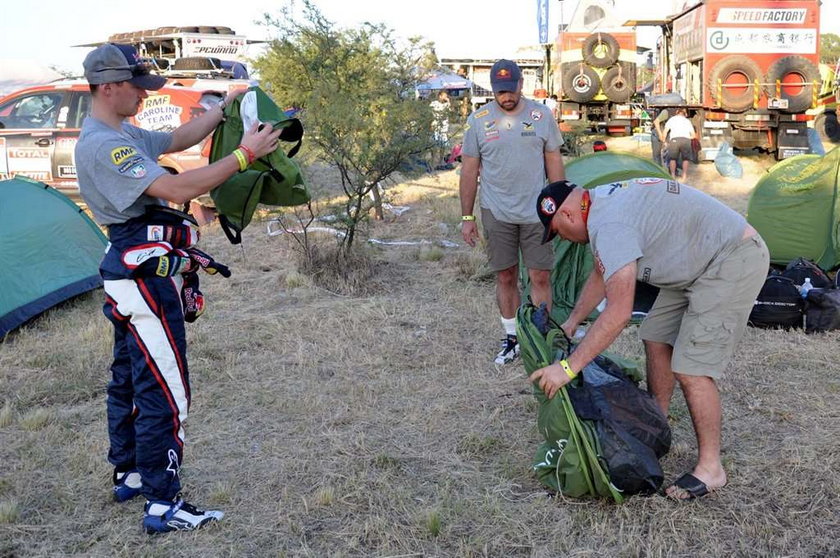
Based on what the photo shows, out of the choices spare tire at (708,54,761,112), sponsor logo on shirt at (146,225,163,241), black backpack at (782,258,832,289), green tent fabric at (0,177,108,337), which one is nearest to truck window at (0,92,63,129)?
green tent fabric at (0,177,108,337)

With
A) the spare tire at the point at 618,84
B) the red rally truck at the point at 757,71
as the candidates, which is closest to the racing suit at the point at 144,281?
the red rally truck at the point at 757,71

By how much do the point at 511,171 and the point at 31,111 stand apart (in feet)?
24.3

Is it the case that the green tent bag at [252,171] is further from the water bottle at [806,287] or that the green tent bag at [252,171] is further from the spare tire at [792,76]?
the spare tire at [792,76]

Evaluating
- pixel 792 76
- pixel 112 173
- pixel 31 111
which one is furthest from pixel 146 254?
pixel 792 76

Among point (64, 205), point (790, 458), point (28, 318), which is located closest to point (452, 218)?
point (64, 205)

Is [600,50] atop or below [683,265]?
atop

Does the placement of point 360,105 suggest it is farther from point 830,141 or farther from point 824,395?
point 830,141

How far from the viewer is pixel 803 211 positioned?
693cm

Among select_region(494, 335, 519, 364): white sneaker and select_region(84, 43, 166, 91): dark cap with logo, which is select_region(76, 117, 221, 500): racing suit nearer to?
select_region(84, 43, 166, 91): dark cap with logo

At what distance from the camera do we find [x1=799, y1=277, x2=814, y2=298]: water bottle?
580 cm

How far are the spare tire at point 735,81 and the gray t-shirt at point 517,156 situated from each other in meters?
10.3

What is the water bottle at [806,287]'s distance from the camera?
580 cm

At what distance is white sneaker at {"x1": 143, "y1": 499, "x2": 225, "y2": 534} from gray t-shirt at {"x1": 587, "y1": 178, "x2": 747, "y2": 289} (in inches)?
77.0

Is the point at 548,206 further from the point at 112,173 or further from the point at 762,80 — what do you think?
the point at 762,80
